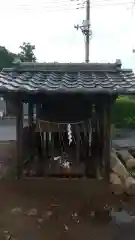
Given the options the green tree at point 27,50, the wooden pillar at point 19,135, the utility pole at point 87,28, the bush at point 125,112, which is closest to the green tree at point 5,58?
the green tree at point 27,50

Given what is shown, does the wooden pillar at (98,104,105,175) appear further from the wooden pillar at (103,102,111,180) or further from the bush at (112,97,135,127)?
the bush at (112,97,135,127)

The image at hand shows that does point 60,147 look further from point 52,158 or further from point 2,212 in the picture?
point 2,212

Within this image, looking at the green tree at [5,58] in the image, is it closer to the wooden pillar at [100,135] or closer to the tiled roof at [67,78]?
the tiled roof at [67,78]

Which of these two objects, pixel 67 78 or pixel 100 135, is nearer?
pixel 67 78

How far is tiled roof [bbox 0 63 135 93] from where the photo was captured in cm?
702

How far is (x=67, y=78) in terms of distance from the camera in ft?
27.3

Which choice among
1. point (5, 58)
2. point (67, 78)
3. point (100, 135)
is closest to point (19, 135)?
point (67, 78)

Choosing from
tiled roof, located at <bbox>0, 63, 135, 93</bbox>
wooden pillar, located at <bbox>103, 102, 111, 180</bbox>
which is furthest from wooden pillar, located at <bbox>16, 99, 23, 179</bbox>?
wooden pillar, located at <bbox>103, 102, 111, 180</bbox>

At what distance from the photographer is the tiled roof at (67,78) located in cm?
702

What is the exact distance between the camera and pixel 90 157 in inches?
386

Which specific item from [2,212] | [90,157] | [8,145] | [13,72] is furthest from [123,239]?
[8,145]

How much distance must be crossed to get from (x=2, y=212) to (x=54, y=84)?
2.85 metres

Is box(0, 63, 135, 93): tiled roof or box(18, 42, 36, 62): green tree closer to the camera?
box(0, 63, 135, 93): tiled roof

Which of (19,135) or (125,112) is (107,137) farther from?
(125,112)
